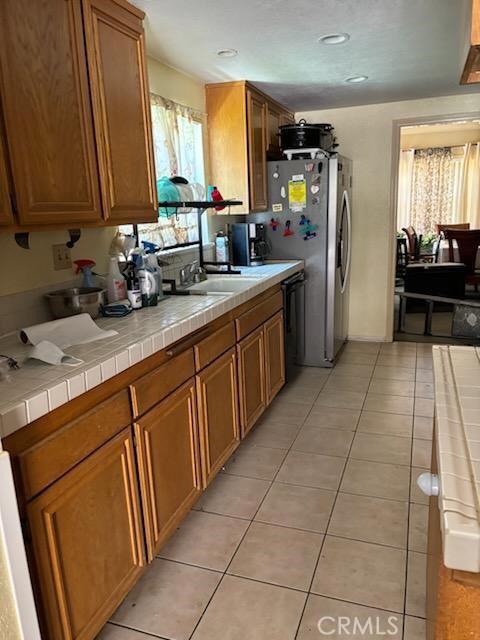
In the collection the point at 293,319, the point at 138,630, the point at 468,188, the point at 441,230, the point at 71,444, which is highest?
the point at 468,188

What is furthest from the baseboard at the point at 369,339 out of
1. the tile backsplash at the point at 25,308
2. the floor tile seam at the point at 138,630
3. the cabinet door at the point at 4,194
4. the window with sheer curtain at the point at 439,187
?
the window with sheer curtain at the point at 439,187

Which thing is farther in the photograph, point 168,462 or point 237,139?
point 237,139

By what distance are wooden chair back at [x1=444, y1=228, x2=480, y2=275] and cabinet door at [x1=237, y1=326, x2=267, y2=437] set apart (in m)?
4.60

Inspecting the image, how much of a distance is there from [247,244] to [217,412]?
1673 millimetres

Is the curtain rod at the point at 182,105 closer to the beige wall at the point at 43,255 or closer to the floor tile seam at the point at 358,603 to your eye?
the beige wall at the point at 43,255

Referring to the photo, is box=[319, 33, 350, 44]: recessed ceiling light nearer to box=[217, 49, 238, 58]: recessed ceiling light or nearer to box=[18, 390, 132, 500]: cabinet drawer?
box=[217, 49, 238, 58]: recessed ceiling light

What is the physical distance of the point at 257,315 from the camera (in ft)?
9.24

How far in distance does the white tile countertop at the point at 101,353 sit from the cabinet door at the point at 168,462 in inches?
9.9

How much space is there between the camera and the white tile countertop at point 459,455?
2.12ft

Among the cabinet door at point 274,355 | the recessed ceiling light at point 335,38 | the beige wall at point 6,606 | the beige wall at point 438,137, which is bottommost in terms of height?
the cabinet door at point 274,355

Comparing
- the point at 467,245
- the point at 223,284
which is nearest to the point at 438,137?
the point at 467,245

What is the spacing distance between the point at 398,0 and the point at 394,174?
2.42m

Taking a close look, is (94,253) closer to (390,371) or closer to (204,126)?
(204,126)

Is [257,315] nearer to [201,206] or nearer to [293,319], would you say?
[201,206]
